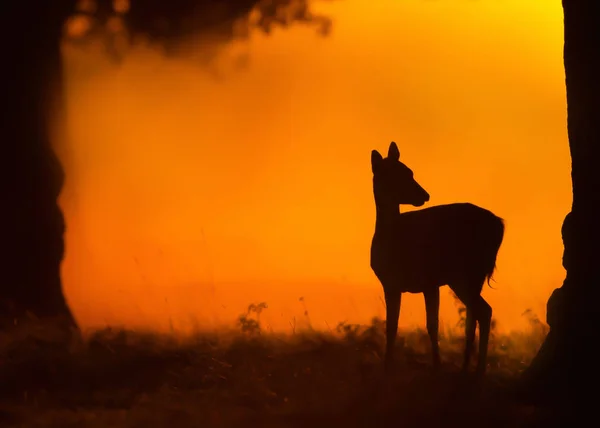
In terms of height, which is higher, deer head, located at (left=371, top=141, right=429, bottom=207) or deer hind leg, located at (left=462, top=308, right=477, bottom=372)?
deer head, located at (left=371, top=141, right=429, bottom=207)

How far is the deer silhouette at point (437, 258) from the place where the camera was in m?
6.23

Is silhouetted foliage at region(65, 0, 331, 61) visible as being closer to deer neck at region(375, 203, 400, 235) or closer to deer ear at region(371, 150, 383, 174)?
deer ear at region(371, 150, 383, 174)

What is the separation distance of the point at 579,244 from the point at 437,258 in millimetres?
960

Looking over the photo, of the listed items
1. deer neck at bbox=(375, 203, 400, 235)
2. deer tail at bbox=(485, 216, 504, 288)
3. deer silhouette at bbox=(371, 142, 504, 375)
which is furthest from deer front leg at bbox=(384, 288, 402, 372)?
deer tail at bbox=(485, 216, 504, 288)

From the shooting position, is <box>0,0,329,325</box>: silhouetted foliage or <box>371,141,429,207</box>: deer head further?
<box>0,0,329,325</box>: silhouetted foliage

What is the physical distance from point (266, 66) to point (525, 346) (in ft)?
10.9

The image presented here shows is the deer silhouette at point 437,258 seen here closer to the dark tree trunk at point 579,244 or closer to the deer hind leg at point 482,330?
the deer hind leg at point 482,330

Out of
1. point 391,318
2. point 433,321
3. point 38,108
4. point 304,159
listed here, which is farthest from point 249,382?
point 38,108

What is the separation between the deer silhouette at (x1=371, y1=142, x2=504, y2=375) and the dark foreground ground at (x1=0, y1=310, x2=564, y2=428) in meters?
0.41

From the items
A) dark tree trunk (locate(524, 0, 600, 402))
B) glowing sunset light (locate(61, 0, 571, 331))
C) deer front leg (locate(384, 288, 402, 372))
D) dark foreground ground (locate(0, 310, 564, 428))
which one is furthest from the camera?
glowing sunset light (locate(61, 0, 571, 331))

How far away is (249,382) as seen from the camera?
641 cm

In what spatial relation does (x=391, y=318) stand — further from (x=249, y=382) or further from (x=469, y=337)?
(x=249, y=382)

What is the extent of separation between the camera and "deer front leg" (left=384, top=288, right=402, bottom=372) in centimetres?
630

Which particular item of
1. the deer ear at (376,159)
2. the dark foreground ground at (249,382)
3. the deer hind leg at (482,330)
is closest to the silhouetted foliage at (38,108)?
the dark foreground ground at (249,382)
